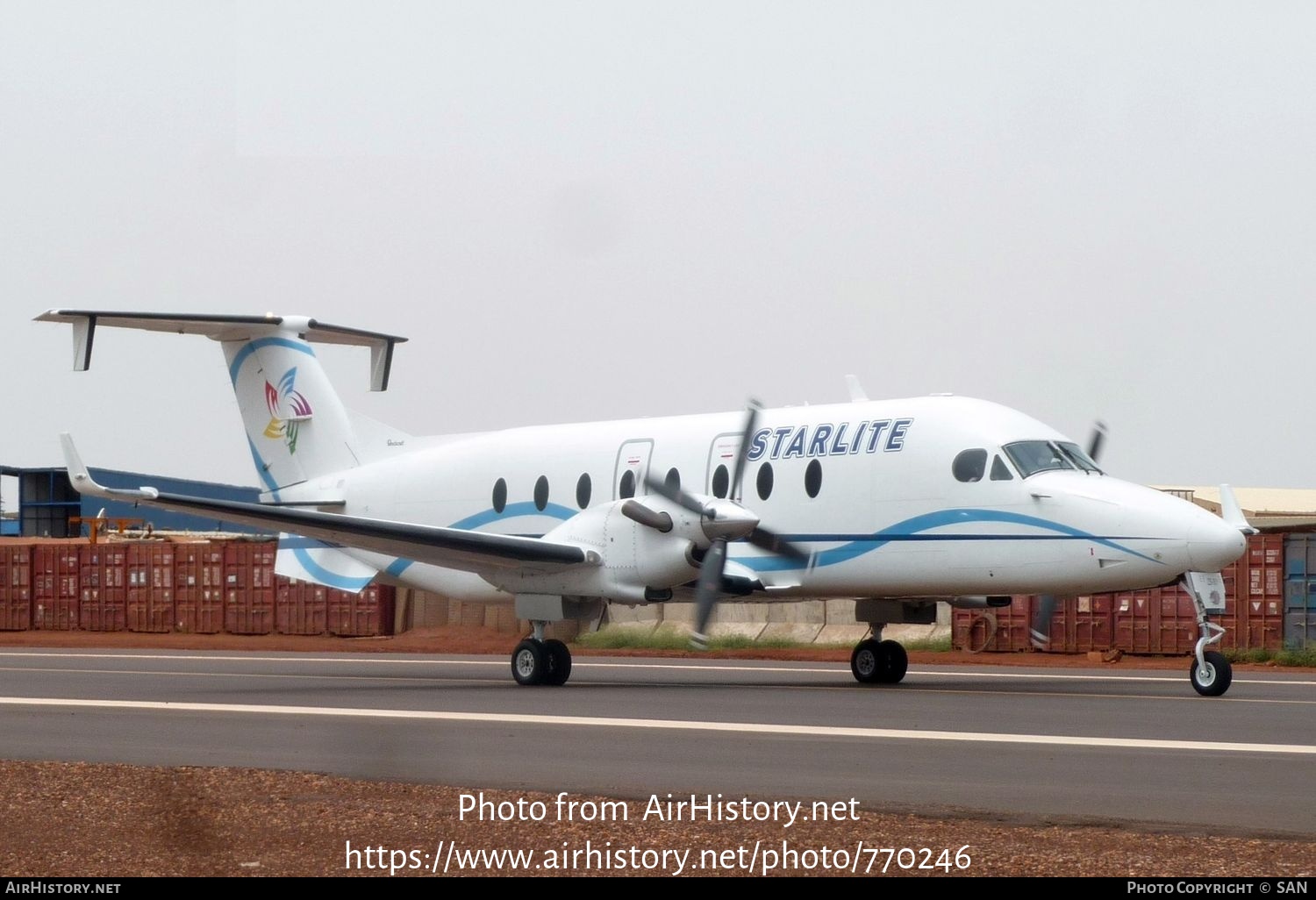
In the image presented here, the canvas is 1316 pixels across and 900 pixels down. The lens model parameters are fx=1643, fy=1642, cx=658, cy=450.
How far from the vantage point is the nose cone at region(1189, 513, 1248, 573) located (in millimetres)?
17656

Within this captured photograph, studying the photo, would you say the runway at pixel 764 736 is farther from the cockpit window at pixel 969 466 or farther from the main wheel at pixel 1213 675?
the cockpit window at pixel 969 466

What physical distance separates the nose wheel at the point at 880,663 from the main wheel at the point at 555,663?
12.2 ft

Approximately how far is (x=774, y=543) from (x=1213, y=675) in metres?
5.59

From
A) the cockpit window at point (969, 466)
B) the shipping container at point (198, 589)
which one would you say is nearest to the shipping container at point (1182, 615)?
the cockpit window at point (969, 466)

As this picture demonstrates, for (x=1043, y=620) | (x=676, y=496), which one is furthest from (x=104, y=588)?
(x=1043, y=620)

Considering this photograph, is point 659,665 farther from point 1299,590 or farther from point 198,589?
point 198,589

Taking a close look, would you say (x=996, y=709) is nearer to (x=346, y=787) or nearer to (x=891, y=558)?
(x=891, y=558)

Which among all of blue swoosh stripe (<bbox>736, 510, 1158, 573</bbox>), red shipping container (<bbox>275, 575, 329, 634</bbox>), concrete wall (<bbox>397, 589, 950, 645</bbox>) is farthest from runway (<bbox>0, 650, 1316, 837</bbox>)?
red shipping container (<bbox>275, 575, 329, 634</bbox>)

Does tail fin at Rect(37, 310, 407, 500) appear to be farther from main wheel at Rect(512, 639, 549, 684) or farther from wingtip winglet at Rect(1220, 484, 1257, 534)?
wingtip winglet at Rect(1220, 484, 1257, 534)

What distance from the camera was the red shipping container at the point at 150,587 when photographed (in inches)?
1754

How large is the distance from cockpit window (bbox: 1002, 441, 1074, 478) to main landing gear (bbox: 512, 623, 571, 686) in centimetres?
617

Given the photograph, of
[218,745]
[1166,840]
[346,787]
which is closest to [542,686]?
[218,745]
